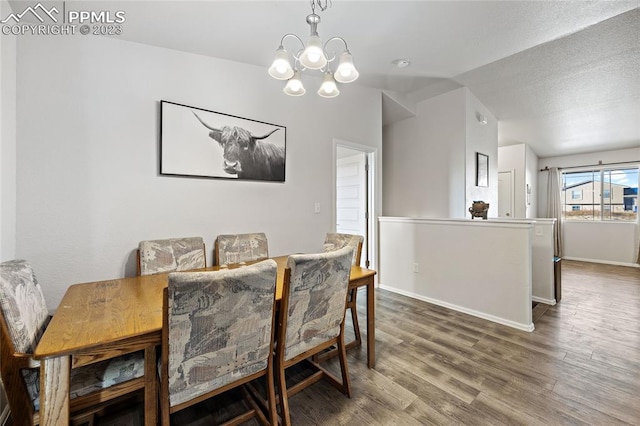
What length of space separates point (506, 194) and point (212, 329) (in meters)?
7.14

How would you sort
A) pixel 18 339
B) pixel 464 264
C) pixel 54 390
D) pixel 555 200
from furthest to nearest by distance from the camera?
1. pixel 555 200
2. pixel 464 264
3. pixel 18 339
4. pixel 54 390

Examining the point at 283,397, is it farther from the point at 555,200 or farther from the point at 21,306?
the point at 555,200

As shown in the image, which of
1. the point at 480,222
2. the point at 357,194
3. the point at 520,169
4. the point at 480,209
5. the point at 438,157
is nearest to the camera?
the point at 480,222

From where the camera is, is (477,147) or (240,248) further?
(477,147)

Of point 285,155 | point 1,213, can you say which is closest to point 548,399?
point 285,155

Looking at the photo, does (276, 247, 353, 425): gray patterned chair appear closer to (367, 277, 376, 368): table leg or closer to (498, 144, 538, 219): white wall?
(367, 277, 376, 368): table leg

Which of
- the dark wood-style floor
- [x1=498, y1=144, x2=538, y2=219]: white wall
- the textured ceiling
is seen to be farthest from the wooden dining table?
[x1=498, y1=144, x2=538, y2=219]: white wall

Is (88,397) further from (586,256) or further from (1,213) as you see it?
(586,256)

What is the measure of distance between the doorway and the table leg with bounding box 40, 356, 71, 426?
3254 mm

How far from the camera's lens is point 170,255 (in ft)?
6.77

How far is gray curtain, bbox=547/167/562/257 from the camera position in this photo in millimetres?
6254

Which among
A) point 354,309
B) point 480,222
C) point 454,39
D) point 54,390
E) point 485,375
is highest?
point 454,39

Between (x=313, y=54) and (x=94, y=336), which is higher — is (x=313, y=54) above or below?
above

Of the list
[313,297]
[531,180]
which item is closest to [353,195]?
[313,297]
